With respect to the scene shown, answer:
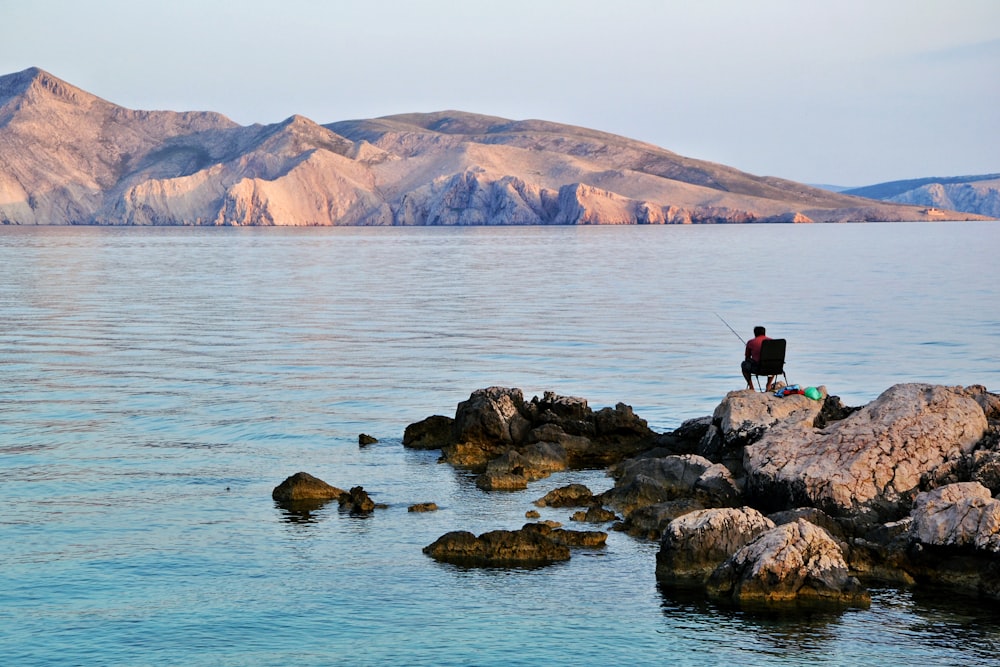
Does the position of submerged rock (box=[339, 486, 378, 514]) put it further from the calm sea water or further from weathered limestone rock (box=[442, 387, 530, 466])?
weathered limestone rock (box=[442, 387, 530, 466])

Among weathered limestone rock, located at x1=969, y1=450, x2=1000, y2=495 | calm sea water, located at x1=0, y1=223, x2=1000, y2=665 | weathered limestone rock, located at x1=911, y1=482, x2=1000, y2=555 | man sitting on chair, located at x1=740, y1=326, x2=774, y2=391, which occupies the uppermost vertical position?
man sitting on chair, located at x1=740, y1=326, x2=774, y2=391

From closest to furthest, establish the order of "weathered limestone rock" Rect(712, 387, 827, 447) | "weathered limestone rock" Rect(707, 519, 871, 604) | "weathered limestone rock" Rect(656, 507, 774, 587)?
"weathered limestone rock" Rect(707, 519, 871, 604), "weathered limestone rock" Rect(656, 507, 774, 587), "weathered limestone rock" Rect(712, 387, 827, 447)

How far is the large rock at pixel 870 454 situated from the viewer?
15.1m

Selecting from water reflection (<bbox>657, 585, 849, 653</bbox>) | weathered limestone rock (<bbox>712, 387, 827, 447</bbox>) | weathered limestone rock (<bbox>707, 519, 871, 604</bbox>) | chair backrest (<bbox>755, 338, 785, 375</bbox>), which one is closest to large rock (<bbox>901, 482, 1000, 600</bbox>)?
weathered limestone rock (<bbox>707, 519, 871, 604</bbox>)

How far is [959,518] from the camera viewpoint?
→ 13.5 meters

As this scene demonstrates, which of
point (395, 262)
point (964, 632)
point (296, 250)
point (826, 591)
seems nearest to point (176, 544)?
point (826, 591)

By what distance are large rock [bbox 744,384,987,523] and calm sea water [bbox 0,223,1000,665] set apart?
2.11 m

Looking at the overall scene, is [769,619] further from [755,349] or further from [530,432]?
[755,349]

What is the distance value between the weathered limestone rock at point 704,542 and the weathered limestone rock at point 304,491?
17.6 feet

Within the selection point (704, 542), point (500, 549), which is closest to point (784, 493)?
point (704, 542)

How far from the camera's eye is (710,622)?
40.1 feet

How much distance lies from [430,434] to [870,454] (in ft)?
27.6

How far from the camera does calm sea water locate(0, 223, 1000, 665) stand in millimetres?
A: 11719

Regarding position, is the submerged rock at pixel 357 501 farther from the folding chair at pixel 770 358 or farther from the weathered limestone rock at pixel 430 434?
the folding chair at pixel 770 358
